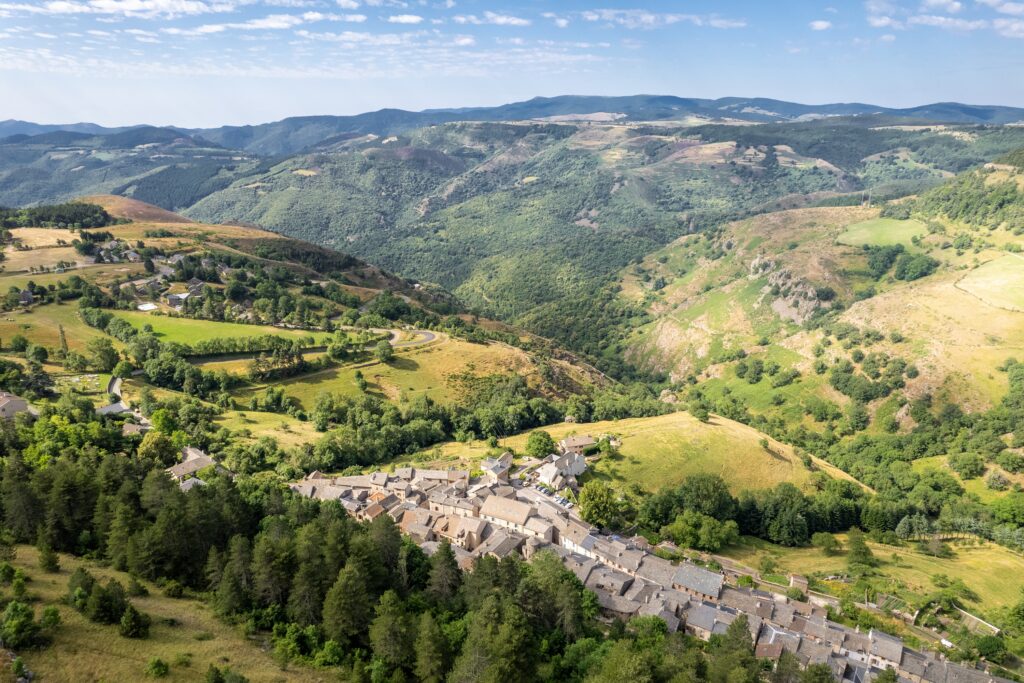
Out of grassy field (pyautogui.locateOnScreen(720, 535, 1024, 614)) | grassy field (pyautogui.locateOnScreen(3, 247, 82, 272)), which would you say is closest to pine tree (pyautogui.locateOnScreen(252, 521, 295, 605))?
grassy field (pyautogui.locateOnScreen(720, 535, 1024, 614))

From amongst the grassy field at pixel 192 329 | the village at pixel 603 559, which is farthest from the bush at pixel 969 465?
the grassy field at pixel 192 329

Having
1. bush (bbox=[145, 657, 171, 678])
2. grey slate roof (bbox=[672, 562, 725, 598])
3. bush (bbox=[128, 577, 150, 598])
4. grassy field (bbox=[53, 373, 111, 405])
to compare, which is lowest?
grey slate roof (bbox=[672, 562, 725, 598])

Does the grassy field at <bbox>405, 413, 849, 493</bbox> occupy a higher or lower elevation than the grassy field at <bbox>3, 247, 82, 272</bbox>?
lower

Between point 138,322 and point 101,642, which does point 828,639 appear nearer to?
point 101,642

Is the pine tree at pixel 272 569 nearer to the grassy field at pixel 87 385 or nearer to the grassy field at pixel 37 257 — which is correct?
the grassy field at pixel 87 385

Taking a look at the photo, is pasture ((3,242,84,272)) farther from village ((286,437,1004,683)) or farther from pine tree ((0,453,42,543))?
pine tree ((0,453,42,543))

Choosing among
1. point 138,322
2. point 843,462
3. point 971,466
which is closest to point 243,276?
point 138,322

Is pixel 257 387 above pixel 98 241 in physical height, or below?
below
